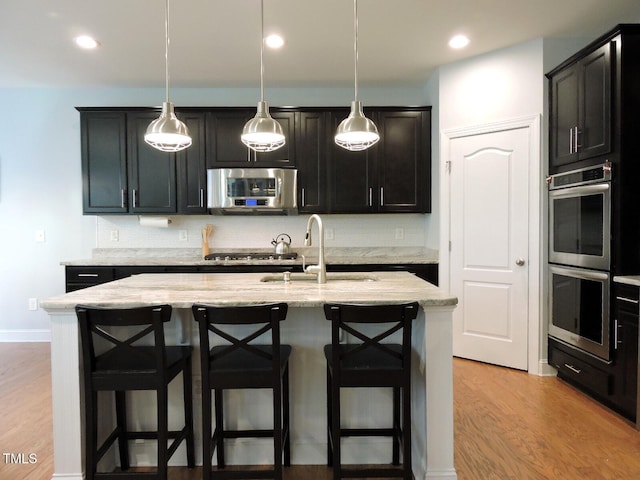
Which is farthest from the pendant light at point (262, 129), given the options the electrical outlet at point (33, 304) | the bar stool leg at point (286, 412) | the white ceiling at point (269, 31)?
the electrical outlet at point (33, 304)

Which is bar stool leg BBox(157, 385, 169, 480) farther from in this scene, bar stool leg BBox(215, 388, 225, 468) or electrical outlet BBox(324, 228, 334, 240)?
electrical outlet BBox(324, 228, 334, 240)

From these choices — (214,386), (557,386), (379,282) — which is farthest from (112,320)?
(557,386)

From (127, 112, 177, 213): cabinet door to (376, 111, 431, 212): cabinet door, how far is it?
216 cm

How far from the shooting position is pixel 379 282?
7.19ft

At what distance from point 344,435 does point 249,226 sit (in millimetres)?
2744

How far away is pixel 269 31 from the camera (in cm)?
294

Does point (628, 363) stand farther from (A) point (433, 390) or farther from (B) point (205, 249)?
(B) point (205, 249)

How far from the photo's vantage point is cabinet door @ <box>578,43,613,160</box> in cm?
248

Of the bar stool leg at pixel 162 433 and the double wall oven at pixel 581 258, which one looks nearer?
the bar stool leg at pixel 162 433

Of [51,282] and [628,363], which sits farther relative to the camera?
[51,282]

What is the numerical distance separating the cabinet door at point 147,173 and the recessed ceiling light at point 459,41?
110 inches

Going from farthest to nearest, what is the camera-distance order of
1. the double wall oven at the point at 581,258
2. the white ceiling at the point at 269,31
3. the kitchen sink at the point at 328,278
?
the white ceiling at the point at 269,31
the double wall oven at the point at 581,258
the kitchen sink at the point at 328,278

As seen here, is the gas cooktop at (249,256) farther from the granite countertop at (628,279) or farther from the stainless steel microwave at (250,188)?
the granite countertop at (628,279)

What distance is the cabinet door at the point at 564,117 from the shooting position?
2763mm
